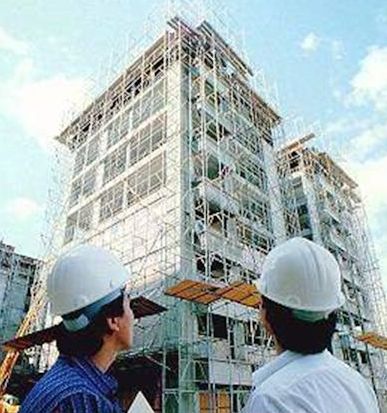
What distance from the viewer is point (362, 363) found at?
16.0 m

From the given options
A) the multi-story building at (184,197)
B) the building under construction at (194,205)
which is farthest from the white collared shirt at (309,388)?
the multi-story building at (184,197)

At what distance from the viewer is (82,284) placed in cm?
134

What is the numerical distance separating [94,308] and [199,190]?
1014 centimetres

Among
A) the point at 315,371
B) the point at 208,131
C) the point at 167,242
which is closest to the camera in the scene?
the point at 315,371

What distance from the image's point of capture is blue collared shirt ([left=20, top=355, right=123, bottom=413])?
102cm

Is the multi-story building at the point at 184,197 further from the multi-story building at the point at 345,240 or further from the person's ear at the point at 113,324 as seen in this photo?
the person's ear at the point at 113,324

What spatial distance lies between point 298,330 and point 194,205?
33.6 feet

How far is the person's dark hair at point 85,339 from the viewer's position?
123cm

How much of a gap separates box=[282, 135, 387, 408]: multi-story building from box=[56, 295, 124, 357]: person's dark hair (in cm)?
1510

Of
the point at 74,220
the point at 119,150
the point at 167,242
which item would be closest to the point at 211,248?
the point at 167,242

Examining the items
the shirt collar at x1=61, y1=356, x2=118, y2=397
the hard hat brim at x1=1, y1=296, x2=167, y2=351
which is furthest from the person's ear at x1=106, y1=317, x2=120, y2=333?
the hard hat brim at x1=1, y1=296, x2=167, y2=351

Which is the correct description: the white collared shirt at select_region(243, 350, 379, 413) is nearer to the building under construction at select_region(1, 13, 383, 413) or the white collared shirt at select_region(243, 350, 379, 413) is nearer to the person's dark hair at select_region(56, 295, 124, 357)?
the person's dark hair at select_region(56, 295, 124, 357)

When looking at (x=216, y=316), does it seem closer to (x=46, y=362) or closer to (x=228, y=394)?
(x=228, y=394)

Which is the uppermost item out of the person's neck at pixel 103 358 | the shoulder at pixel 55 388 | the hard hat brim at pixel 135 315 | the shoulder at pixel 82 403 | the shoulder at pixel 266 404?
the hard hat brim at pixel 135 315
